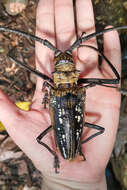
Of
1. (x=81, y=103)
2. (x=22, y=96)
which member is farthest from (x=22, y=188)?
(x=81, y=103)

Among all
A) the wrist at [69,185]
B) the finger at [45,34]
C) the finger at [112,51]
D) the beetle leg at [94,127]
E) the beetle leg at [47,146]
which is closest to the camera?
the beetle leg at [47,146]

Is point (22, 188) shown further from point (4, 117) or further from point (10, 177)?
point (4, 117)

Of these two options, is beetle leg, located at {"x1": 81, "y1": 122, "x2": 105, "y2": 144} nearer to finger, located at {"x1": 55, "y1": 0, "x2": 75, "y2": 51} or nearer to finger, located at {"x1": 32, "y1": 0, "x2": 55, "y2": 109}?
finger, located at {"x1": 32, "y1": 0, "x2": 55, "y2": 109}

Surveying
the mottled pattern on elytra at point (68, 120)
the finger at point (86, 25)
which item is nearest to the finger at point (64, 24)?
the finger at point (86, 25)

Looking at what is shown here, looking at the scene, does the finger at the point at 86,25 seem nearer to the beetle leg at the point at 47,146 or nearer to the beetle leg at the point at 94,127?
the beetle leg at the point at 94,127

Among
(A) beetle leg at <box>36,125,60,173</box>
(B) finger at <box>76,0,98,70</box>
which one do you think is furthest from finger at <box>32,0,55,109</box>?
(A) beetle leg at <box>36,125,60,173</box>

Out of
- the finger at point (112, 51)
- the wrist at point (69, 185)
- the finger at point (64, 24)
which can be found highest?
the finger at point (64, 24)

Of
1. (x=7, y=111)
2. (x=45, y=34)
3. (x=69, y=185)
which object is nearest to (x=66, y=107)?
(x=7, y=111)
